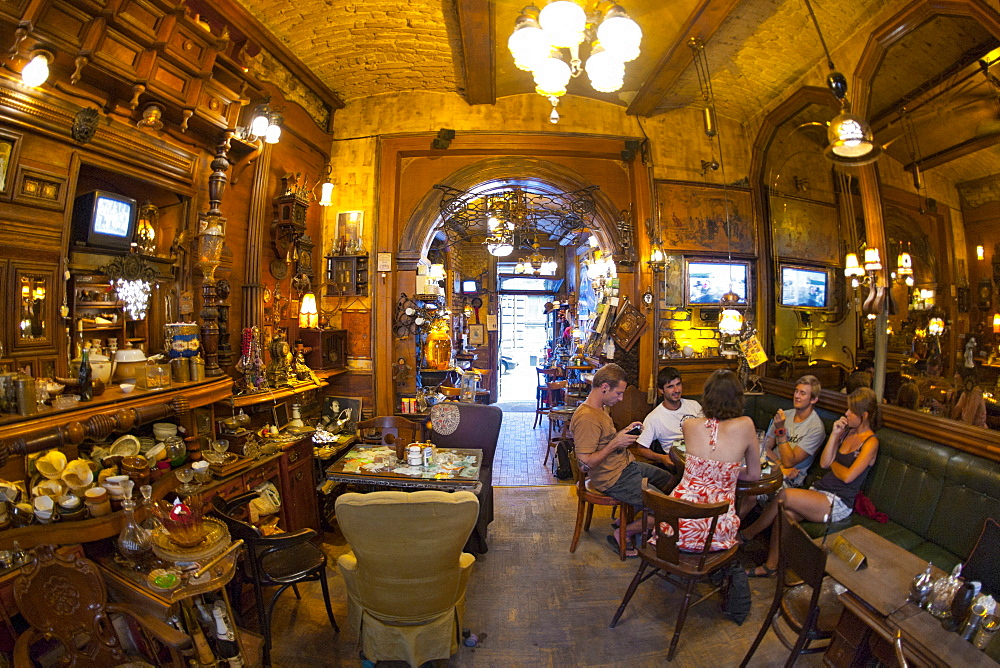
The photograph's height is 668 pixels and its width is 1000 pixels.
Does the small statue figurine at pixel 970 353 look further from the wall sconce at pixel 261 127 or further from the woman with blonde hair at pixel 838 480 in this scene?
the wall sconce at pixel 261 127

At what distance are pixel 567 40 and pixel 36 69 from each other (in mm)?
2940

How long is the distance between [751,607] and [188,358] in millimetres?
4486

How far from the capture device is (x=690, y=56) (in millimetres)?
5176

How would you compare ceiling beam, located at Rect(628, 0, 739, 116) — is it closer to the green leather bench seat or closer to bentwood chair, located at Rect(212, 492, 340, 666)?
the green leather bench seat

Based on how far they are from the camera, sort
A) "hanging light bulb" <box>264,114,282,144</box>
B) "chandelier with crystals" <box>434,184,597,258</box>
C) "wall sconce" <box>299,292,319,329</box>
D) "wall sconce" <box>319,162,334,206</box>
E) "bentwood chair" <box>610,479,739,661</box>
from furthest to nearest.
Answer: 1. "chandelier with crystals" <box>434,184,597,258</box>
2. "wall sconce" <box>319,162,334,206</box>
3. "wall sconce" <box>299,292,319,329</box>
4. "hanging light bulb" <box>264,114,282,144</box>
5. "bentwood chair" <box>610,479,739,661</box>

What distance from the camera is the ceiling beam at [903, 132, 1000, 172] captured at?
3.46m

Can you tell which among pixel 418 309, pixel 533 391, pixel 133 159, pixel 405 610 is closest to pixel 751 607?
pixel 405 610

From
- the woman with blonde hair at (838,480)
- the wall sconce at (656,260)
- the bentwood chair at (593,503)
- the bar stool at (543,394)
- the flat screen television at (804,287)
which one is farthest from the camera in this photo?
the bar stool at (543,394)

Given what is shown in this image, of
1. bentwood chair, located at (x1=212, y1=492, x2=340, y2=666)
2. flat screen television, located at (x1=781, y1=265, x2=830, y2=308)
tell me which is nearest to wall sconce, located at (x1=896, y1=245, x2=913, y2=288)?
flat screen television, located at (x1=781, y1=265, x2=830, y2=308)

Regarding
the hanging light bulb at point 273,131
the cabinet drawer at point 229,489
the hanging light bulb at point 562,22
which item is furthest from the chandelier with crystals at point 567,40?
the cabinet drawer at point 229,489

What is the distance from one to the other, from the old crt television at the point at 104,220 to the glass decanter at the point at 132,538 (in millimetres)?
1765

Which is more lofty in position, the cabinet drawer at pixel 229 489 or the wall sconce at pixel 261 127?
the wall sconce at pixel 261 127

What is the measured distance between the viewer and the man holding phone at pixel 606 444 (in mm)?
3686

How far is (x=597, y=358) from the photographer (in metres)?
7.32
